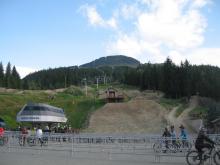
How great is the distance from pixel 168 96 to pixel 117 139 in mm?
73703

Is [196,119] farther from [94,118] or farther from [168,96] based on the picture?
[168,96]

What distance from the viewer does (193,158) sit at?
17547mm

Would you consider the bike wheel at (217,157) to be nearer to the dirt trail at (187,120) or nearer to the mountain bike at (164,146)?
the mountain bike at (164,146)

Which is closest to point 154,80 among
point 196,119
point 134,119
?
point 134,119

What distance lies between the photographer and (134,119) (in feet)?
262

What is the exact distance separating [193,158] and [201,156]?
1.06 ft

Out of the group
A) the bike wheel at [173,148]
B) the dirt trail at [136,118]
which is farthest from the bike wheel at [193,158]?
the dirt trail at [136,118]

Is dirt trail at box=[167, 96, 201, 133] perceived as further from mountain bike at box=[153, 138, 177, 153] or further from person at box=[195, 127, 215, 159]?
person at box=[195, 127, 215, 159]

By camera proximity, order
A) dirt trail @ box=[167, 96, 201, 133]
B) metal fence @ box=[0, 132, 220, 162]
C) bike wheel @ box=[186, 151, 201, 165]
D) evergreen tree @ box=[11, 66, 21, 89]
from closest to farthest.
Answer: bike wheel @ box=[186, 151, 201, 165] → metal fence @ box=[0, 132, 220, 162] → dirt trail @ box=[167, 96, 201, 133] → evergreen tree @ box=[11, 66, 21, 89]

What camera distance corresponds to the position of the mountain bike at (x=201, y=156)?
17297 mm

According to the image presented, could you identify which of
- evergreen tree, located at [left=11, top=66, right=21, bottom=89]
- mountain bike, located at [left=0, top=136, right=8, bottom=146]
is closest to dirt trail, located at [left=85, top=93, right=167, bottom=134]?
mountain bike, located at [left=0, top=136, right=8, bottom=146]

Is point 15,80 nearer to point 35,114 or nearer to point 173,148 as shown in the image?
point 35,114

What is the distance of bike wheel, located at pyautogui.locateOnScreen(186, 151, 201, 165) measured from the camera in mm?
17491

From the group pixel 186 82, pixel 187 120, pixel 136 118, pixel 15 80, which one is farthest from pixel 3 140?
pixel 15 80
